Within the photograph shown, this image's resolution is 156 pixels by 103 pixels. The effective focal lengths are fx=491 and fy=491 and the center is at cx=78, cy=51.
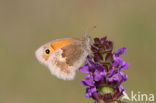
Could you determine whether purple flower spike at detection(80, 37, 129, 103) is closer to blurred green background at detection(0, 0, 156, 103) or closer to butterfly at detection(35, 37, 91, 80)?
butterfly at detection(35, 37, 91, 80)

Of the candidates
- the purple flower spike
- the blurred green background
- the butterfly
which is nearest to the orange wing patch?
the butterfly

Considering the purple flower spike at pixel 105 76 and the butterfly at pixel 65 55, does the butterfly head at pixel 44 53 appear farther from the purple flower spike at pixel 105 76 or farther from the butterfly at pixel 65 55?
the purple flower spike at pixel 105 76

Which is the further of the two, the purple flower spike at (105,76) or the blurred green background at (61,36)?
the blurred green background at (61,36)

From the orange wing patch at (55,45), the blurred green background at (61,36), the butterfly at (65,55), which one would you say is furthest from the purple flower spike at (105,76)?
the blurred green background at (61,36)

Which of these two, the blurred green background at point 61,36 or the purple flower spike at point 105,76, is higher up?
the purple flower spike at point 105,76

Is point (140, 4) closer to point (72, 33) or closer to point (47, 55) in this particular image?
point (72, 33)

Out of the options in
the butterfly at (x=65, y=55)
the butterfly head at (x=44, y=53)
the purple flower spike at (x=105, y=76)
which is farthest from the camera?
the butterfly head at (x=44, y=53)
